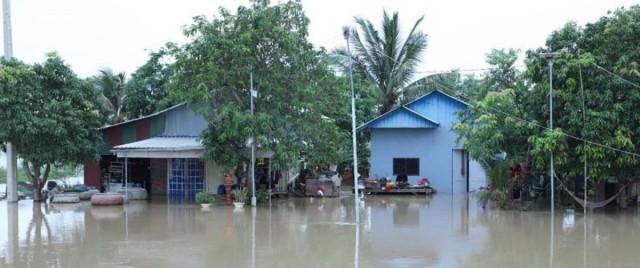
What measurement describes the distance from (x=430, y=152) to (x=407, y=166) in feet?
3.52

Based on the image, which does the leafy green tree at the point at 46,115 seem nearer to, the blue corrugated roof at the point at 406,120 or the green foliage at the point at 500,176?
the blue corrugated roof at the point at 406,120

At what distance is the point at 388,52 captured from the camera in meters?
27.2

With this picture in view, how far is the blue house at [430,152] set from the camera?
998 inches

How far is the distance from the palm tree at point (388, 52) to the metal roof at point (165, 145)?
333 inches

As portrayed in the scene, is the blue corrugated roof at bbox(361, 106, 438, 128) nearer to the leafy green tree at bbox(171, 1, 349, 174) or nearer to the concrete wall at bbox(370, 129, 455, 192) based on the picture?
the concrete wall at bbox(370, 129, 455, 192)

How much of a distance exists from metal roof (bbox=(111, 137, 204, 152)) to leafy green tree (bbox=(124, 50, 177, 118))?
20.3 ft

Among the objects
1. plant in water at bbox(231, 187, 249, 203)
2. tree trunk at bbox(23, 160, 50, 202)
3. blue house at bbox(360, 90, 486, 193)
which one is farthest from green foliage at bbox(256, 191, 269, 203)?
tree trunk at bbox(23, 160, 50, 202)

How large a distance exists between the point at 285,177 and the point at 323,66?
6.76 m

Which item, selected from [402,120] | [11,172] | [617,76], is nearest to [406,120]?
[402,120]

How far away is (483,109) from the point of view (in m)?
18.2

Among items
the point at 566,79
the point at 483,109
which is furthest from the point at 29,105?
the point at 566,79

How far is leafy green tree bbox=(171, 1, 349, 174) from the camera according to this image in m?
18.4

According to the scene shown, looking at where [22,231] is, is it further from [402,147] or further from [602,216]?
[402,147]

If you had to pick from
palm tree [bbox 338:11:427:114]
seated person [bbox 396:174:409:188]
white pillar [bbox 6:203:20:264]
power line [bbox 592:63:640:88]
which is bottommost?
white pillar [bbox 6:203:20:264]
